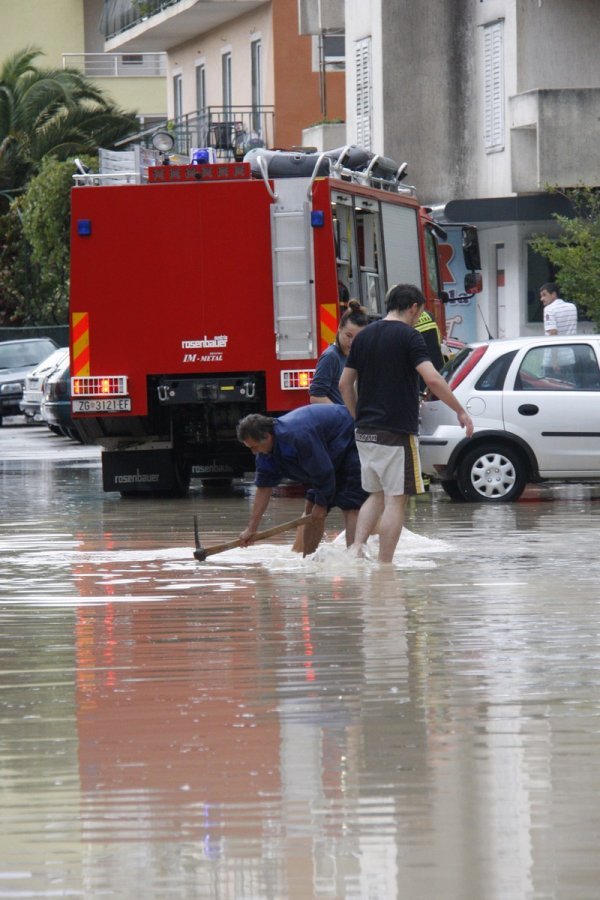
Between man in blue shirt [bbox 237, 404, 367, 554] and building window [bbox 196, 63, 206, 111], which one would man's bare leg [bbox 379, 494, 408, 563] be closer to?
man in blue shirt [bbox 237, 404, 367, 554]

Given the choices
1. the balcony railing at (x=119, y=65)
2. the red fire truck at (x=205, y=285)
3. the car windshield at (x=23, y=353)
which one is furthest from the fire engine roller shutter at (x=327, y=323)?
the balcony railing at (x=119, y=65)

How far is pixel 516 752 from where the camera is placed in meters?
6.73

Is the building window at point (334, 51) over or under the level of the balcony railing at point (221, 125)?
over

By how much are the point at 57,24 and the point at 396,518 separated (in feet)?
193

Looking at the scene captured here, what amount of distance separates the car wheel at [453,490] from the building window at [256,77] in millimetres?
24696

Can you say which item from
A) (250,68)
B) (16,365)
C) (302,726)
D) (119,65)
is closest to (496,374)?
(302,726)

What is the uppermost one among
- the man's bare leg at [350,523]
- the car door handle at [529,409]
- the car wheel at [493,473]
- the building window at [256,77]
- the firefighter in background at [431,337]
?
the building window at [256,77]

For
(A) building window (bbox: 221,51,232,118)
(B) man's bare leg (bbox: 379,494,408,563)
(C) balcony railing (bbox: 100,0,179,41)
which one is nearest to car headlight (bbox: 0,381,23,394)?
(A) building window (bbox: 221,51,232,118)

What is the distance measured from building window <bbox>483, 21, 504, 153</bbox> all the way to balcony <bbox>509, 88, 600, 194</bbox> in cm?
107

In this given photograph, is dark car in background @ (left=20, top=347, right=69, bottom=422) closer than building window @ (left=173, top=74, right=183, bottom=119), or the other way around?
dark car in background @ (left=20, top=347, right=69, bottom=422)

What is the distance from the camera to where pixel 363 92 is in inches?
1396

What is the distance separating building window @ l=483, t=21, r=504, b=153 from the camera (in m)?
32.0

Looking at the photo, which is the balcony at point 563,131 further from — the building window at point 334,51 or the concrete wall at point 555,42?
the building window at point 334,51

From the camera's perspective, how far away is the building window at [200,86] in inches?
1822
